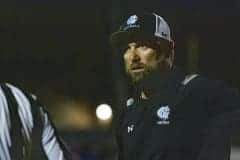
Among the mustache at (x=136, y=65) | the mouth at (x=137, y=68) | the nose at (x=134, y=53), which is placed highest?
the nose at (x=134, y=53)

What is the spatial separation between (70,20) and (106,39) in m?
0.52

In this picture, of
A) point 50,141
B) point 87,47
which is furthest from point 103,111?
point 50,141

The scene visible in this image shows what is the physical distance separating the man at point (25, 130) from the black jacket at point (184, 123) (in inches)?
35.8

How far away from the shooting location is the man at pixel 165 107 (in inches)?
107

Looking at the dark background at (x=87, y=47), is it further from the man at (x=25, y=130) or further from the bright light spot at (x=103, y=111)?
the man at (x=25, y=130)

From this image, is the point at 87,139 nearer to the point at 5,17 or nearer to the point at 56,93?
the point at 56,93

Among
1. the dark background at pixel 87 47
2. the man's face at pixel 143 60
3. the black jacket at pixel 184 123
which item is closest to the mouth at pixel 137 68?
the man's face at pixel 143 60

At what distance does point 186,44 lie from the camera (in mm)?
9656

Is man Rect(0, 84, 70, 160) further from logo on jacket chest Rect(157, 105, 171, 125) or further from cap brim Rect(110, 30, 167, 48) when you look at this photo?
cap brim Rect(110, 30, 167, 48)

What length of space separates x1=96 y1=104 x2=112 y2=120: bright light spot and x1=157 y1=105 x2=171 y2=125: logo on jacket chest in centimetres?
759

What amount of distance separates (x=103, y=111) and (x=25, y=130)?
8940 mm

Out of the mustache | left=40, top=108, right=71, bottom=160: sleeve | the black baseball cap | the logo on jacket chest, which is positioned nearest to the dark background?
the black baseball cap

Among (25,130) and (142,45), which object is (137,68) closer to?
(142,45)

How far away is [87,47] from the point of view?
34.0 feet
